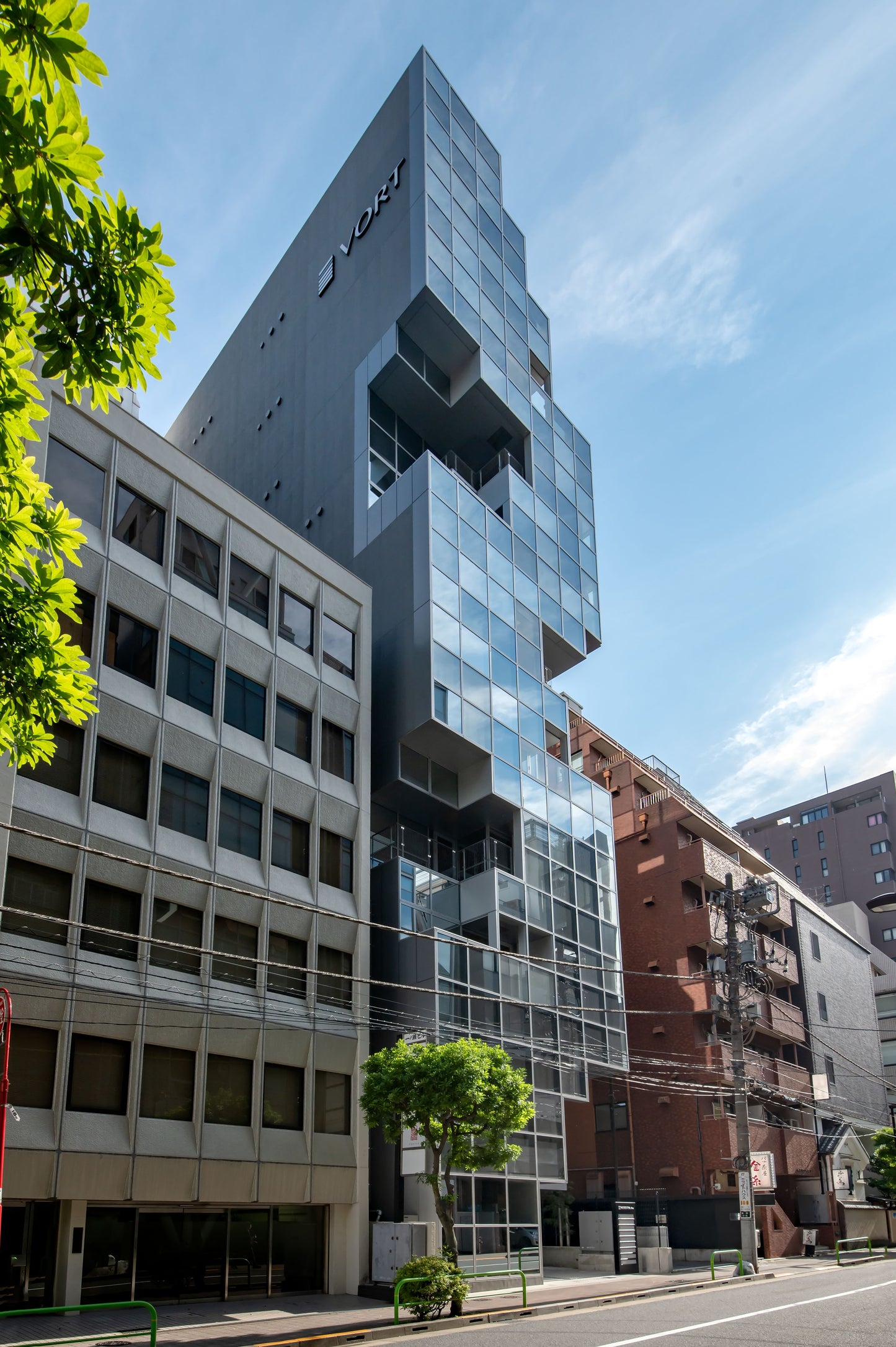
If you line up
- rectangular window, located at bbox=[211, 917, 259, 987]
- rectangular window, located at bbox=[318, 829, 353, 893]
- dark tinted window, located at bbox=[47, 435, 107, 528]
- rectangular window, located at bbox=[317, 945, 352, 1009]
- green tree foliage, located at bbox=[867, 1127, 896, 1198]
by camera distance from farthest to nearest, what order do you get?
green tree foliage, located at bbox=[867, 1127, 896, 1198], rectangular window, located at bbox=[318, 829, 353, 893], rectangular window, located at bbox=[317, 945, 352, 1009], rectangular window, located at bbox=[211, 917, 259, 987], dark tinted window, located at bbox=[47, 435, 107, 528]

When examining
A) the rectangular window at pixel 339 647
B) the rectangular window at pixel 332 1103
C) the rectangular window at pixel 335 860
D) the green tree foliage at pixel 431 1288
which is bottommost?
the green tree foliage at pixel 431 1288

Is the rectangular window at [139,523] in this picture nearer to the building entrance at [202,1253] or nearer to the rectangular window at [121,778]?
the rectangular window at [121,778]

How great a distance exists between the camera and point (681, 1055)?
155 ft

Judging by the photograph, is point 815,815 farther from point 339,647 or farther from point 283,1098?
point 283,1098

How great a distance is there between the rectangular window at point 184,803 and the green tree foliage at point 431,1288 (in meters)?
11.2

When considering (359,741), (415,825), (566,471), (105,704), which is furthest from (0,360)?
(566,471)

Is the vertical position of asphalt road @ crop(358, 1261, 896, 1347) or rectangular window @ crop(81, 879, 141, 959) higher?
rectangular window @ crop(81, 879, 141, 959)

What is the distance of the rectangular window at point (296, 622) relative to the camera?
32.0m

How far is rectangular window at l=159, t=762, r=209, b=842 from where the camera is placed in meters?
→ 26.4

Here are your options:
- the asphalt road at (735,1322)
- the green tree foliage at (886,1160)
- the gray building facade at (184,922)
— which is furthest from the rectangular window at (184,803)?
the green tree foliage at (886,1160)

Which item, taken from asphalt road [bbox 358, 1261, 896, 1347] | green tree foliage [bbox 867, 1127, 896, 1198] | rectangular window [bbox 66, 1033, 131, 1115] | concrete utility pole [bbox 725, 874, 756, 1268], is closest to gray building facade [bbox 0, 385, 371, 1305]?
rectangular window [bbox 66, 1033, 131, 1115]

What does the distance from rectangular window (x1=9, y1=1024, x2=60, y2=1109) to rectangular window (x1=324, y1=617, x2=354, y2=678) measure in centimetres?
1450

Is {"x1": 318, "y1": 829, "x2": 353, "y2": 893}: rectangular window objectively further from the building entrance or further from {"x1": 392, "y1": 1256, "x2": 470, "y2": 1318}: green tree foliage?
{"x1": 392, "y1": 1256, "x2": 470, "y2": 1318}: green tree foliage

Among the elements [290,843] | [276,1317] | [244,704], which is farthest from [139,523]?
[276,1317]
